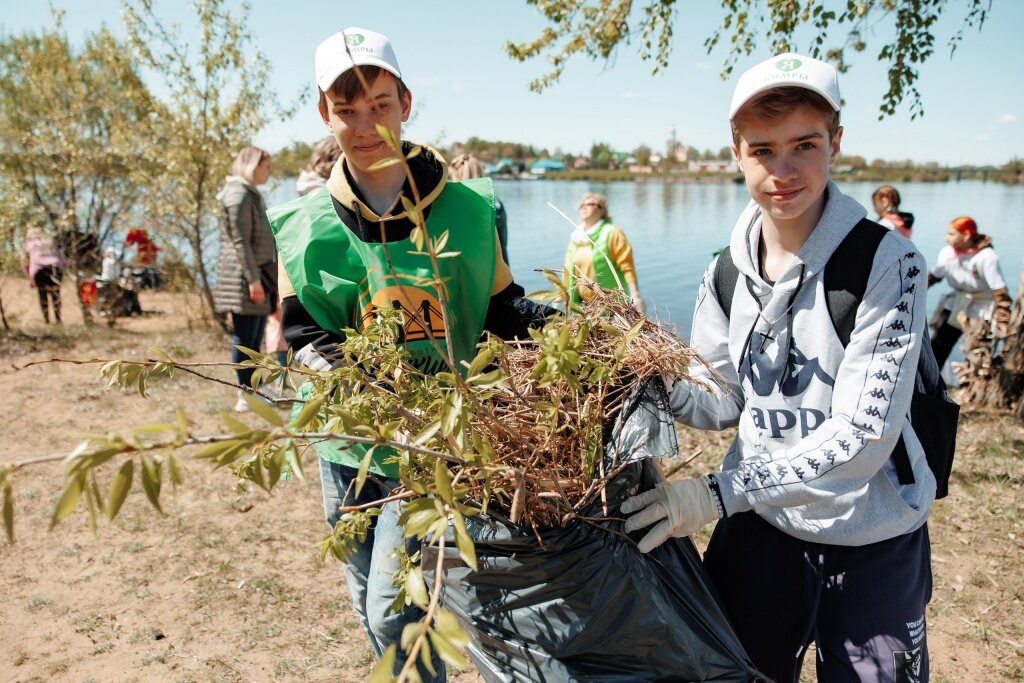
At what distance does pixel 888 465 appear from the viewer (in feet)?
4.92

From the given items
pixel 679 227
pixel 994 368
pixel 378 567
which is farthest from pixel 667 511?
pixel 679 227

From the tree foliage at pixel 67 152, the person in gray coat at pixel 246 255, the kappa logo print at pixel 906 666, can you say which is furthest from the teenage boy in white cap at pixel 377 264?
the tree foliage at pixel 67 152

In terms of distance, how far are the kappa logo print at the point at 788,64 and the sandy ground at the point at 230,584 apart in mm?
1098

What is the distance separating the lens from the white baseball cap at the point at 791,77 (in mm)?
1366

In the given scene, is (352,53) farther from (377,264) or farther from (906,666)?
(906,666)

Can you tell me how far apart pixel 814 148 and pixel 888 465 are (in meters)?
0.65

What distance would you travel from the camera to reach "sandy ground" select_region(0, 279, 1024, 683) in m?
2.69

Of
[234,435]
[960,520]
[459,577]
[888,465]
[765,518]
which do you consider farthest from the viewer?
[960,520]

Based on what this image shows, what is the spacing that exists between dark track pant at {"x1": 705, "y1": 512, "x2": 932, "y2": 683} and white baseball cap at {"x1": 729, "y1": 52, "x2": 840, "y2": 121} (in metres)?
0.91

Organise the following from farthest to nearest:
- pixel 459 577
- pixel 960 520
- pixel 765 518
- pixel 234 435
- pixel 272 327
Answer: pixel 272 327
pixel 960 520
pixel 765 518
pixel 459 577
pixel 234 435

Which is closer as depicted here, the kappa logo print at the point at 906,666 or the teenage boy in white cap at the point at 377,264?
the kappa logo print at the point at 906,666

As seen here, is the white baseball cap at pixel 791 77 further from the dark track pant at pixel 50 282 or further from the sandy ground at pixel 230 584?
the dark track pant at pixel 50 282

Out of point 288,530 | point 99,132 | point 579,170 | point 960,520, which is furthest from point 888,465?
point 579,170

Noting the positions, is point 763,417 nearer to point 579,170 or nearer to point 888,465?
A: point 888,465
